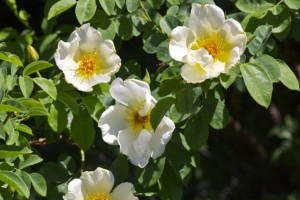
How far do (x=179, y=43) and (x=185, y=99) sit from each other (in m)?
0.12

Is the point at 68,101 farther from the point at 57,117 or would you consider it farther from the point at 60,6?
the point at 60,6

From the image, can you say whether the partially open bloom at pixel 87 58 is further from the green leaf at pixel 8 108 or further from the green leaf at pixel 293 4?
the green leaf at pixel 293 4

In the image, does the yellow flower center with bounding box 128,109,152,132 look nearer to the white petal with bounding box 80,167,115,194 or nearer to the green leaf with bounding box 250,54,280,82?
the white petal with bounding box 80,167,115,194

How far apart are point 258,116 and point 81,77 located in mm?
1548

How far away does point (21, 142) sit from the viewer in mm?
1585

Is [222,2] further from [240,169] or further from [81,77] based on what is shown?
[240,169]

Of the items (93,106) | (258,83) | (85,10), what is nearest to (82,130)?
(93,106)

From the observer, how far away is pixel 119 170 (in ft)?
5.48

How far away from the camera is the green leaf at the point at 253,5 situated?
173cm

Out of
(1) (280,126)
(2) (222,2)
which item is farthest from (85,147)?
(1) (280,126)

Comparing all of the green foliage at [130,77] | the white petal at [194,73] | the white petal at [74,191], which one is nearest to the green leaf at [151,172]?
the green foliage at [130,77]

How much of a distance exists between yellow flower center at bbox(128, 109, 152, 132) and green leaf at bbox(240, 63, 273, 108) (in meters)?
0.23

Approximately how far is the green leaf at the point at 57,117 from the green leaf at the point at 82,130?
3cm

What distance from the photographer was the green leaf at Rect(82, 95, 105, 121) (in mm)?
1637
